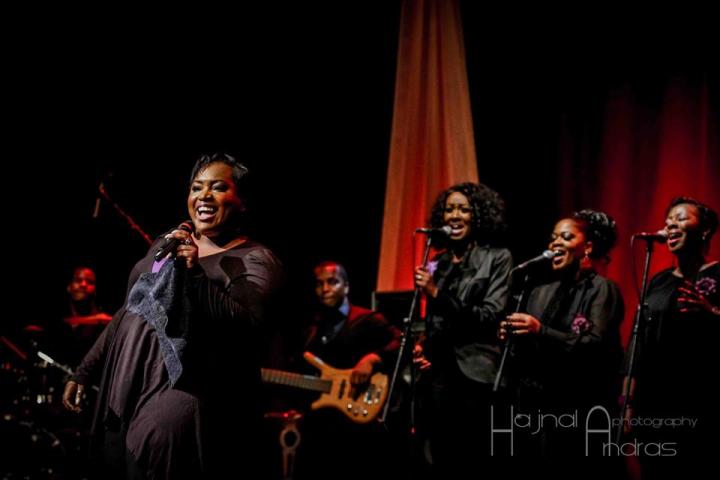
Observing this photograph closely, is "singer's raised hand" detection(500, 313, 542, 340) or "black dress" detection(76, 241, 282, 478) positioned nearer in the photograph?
"black dress" detection(76, 241, 282, 478)

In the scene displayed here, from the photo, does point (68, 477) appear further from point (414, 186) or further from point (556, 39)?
point (556, 39)

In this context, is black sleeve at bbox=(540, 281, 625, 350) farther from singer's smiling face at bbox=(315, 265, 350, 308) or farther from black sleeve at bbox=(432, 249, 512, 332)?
singer's smiling face at bbox=(315, 265, 350, 308)

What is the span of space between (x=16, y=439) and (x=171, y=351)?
2.92 metres

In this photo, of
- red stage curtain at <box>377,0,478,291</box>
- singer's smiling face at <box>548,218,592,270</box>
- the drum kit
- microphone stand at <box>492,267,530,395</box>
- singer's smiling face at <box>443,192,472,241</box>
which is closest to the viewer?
microphone stand at <box>492,267,530,395</box>

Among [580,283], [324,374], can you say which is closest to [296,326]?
[324,374]

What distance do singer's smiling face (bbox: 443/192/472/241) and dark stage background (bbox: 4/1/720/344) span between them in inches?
61.0

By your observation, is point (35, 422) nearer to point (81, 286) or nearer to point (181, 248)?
point (81, 286)

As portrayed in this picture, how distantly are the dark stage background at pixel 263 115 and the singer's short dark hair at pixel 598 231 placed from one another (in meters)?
1.56

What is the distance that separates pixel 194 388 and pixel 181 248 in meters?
0.50

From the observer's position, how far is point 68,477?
502 centimetres

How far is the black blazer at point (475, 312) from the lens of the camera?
4109 mm

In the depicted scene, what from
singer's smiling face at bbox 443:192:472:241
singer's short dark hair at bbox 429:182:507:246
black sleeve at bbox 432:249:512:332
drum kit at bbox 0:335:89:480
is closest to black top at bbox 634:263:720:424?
black sleeve at bbox 432:249:512:332

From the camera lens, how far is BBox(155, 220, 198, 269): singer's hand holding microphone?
255 cm

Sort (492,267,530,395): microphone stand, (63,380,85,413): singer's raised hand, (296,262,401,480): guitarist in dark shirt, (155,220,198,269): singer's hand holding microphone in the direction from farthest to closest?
(296,262,401,480): guitarist in dark shirt → (492,267,530,395): microphone stand → (63,380,85,413): singer's raised hand → (155,220,198,269): singer's hand holding microphone
